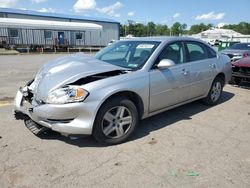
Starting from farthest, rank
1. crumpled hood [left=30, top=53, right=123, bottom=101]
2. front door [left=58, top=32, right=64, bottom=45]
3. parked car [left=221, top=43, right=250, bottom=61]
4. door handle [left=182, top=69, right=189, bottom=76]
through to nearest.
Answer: front door [left=58, top=32, right=64, bottom=45] < parked car [left=221, top=43, right=250, bottom=61] < door handle [left=182, top=69, right=189, bottom=76] < crumpled hood [left=30, top=53, right=123, bottom=101]

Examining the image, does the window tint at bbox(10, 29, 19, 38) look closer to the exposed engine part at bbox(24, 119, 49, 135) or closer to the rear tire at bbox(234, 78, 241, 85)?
the rear tire at bbox(234, 78, 241, 85)

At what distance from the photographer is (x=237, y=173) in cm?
306

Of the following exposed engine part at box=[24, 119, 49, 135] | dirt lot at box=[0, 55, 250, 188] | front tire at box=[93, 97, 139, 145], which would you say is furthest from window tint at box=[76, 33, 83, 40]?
front tire at box=[93, 97, 139, 145]

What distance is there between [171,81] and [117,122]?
1.31 m

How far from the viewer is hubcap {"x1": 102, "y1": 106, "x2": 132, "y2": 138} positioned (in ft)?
12.0

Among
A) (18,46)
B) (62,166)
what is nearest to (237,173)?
(62,166)

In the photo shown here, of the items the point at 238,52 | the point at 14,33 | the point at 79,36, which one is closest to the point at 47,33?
the point at 14,33

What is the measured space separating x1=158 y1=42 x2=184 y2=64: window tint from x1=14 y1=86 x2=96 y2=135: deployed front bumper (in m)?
1.66

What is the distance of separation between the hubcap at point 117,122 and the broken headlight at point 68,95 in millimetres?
490

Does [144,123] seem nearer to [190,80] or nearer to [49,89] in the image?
[190,80]

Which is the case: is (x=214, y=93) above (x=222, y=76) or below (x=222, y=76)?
below

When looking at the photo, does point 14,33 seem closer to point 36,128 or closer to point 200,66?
point 200,66

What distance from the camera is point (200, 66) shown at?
5121 millimetres

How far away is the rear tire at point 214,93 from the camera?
5.71m
